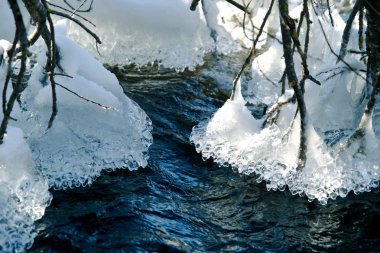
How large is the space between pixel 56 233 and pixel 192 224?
35.6 inches

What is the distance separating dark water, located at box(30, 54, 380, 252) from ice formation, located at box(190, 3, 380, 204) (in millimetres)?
100

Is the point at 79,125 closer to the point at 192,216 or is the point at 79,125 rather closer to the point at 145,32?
the point at 192,216

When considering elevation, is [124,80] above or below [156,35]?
below

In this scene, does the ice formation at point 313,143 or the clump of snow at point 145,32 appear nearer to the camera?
the ice formation at point 313,143

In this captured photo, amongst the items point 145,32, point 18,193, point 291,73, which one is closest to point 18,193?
point 18,193

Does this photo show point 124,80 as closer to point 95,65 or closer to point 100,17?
point 100,17

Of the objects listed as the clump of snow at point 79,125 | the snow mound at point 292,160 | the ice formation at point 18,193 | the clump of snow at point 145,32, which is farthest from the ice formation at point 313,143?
the clump of snow at point 145,32

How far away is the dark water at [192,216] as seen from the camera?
3.57 meters

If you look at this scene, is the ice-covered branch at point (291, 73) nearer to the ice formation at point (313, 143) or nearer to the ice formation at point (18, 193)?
the ice formation at point (313, 143)

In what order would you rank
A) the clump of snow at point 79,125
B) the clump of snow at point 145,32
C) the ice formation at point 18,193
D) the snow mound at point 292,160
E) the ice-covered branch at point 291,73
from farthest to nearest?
1. the clump of snow at point 145,32
2. the snow mound at point 292,160
3. the clump of snow at point 79,125
4. the ice-covered branch at point 291,73
5. the ice formation at point 18,193

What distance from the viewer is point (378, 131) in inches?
186

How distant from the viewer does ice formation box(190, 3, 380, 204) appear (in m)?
4.21

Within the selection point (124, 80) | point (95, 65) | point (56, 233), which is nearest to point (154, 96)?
point (124, 80)

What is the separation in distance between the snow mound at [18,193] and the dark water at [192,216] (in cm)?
12
